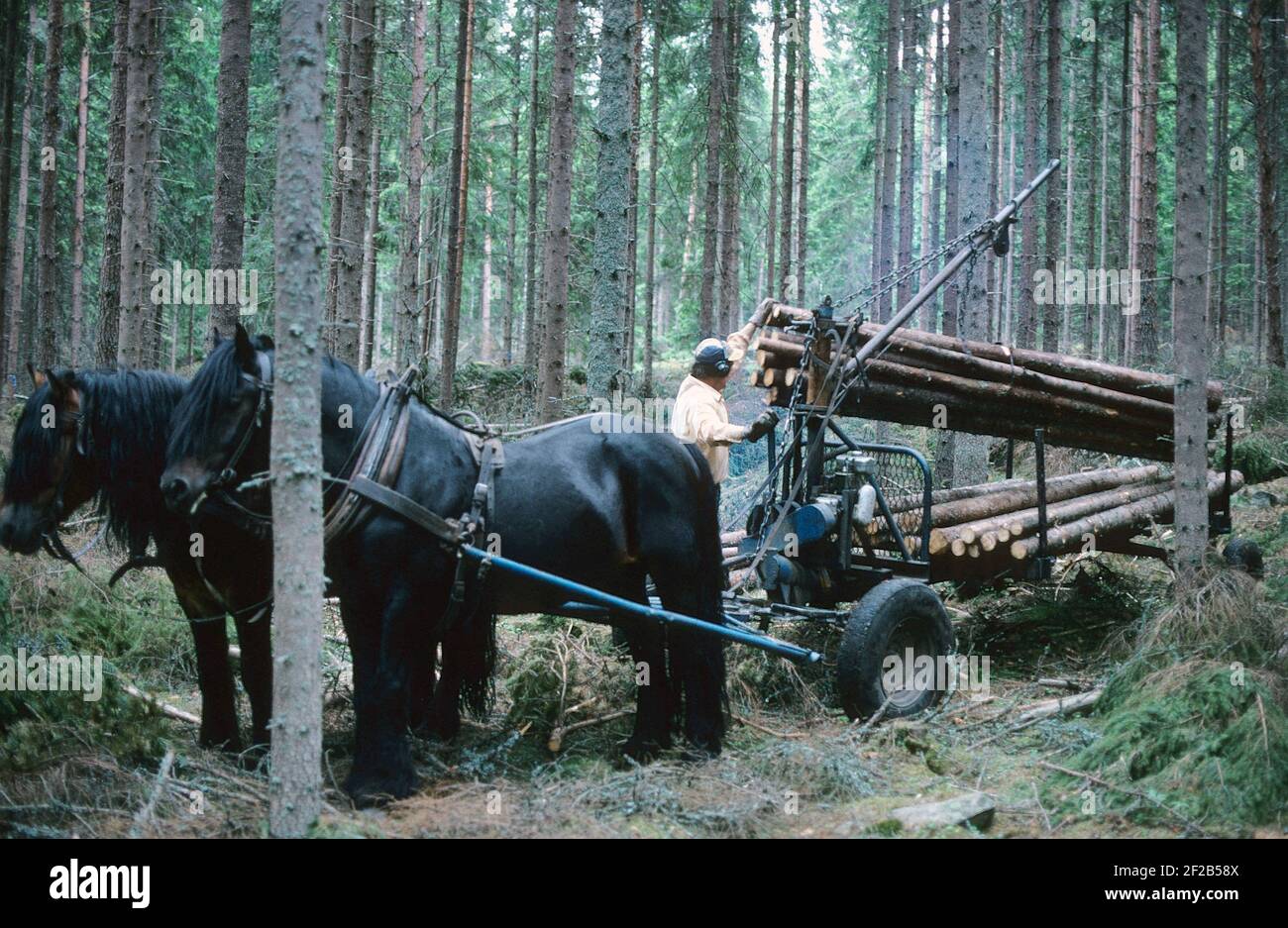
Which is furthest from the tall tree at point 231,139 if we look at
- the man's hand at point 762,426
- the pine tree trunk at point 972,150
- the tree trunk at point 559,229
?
the pine tree trunk at point 972,150

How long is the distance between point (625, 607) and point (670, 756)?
39.4 inches

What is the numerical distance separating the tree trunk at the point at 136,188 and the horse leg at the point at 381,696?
7.07 metres

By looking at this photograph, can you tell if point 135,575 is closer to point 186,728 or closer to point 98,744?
point 186,728

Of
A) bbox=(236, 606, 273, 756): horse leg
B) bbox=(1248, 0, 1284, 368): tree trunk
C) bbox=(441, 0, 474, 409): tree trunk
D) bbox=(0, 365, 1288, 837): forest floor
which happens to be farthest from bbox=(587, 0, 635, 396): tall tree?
bbox=(1248, 0, 1284, 368): tree trunk

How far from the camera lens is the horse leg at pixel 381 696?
4.88 meters

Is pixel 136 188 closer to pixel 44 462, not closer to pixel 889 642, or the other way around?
pixel 44 462

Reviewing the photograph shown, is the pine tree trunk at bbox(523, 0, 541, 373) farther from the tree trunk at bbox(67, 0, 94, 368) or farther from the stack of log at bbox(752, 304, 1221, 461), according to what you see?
the stack of log at bbox(752, 304, 1221, 461)

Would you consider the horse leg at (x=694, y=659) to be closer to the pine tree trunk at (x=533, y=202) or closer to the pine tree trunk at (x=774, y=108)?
the pine tree trunk at (x=533, y=202)

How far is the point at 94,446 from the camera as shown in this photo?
17.4 ft

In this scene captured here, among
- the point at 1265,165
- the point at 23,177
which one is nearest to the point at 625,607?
the point at 1265,165

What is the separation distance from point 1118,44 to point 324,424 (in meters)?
31.8

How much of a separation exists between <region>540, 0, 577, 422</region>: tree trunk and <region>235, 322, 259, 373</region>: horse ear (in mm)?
4750

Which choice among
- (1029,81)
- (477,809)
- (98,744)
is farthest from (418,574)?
(1029,81)

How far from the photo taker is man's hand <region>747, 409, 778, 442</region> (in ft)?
20.0
